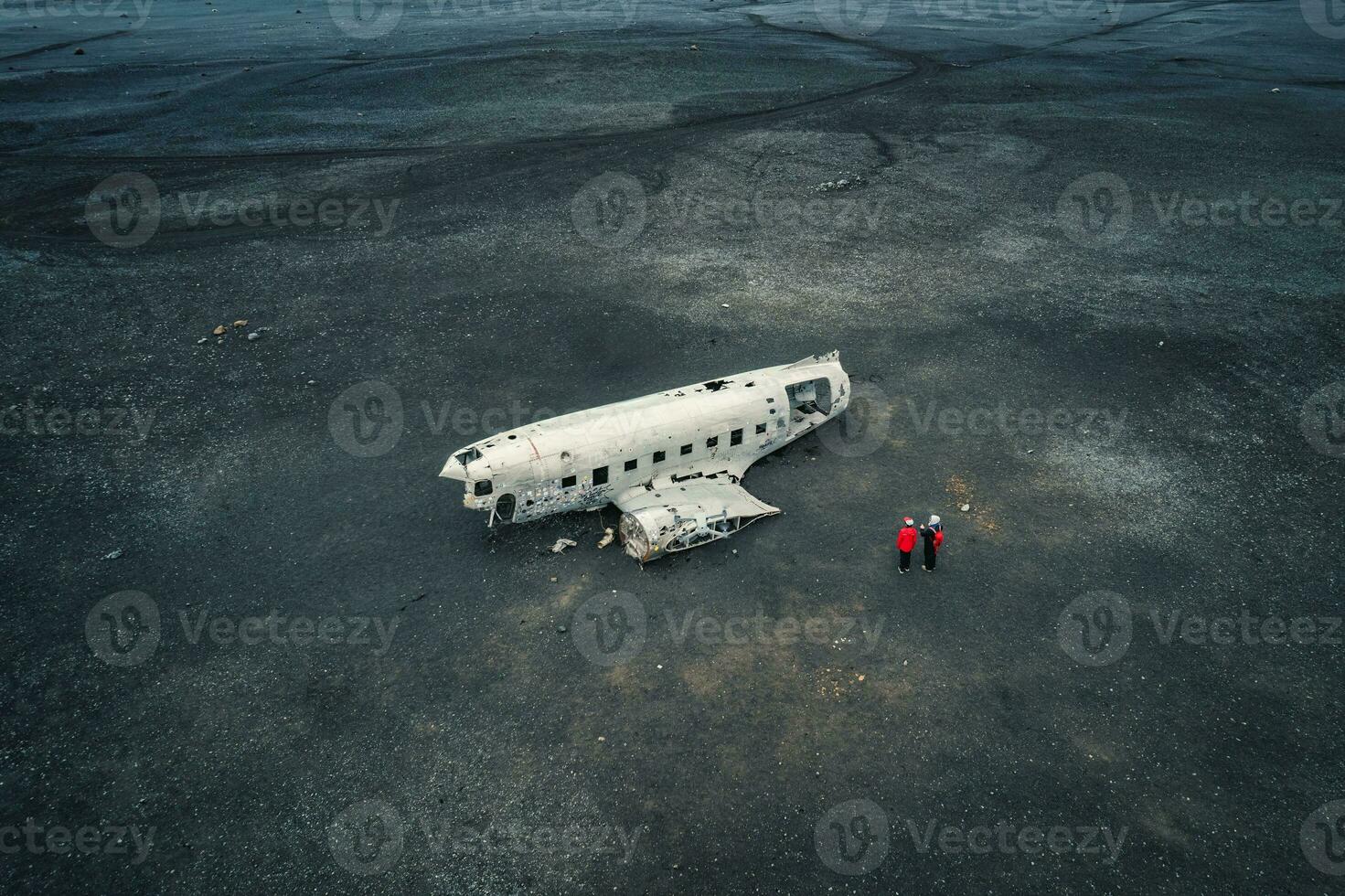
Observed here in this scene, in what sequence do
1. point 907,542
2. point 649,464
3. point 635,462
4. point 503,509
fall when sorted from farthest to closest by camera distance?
point 649,464
point 635,462
point 503,509
point 907,542

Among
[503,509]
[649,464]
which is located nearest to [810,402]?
[649,464]

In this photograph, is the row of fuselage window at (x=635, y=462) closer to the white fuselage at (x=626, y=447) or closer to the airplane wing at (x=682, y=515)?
the white fuselage at (x=626, y=447)

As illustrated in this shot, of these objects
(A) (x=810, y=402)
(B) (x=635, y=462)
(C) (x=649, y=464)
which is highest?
(A) (x=810, y=402)

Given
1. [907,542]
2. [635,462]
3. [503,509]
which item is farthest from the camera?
[635,462]

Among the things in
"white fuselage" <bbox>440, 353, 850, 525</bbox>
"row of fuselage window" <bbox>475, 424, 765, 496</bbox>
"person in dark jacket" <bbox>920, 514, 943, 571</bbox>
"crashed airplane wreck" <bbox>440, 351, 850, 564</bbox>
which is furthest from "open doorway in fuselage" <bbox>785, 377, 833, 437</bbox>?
"person in dark jacket" <bbox>920, 514, 943, 571</bbox>

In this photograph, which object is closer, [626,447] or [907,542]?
[907,542]

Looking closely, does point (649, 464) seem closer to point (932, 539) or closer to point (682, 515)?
point (682, 515)

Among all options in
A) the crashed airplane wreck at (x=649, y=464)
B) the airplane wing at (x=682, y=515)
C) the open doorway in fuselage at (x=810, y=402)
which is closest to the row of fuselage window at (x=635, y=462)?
the crashed airplane wreck at (x=649, y=464)
